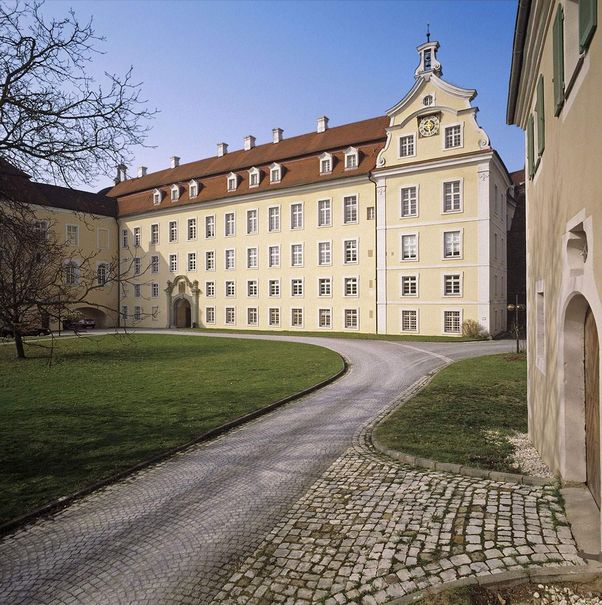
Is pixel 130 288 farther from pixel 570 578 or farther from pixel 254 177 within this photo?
pixel 570 578

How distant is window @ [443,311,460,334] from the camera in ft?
A: 102

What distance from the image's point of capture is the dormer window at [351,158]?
35812mm

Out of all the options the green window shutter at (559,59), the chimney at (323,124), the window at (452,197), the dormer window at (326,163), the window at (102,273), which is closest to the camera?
the green window shutter at (559,59)

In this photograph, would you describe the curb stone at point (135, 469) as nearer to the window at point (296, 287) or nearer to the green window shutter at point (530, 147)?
the green window shutter at point (530, 147)

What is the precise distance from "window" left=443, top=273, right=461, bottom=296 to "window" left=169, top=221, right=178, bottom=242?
1075 inches

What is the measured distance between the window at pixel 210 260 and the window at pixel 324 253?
1183cm

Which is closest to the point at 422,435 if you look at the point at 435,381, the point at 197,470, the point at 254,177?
the point at 197,470

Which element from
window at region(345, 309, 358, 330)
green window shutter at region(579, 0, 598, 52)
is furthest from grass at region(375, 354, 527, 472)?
window at region(345, 309, 358, 330)

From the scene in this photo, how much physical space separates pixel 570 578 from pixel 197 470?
16.9 feet

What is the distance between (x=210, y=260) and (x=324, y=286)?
42.7 feet

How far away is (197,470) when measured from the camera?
24.0 feet

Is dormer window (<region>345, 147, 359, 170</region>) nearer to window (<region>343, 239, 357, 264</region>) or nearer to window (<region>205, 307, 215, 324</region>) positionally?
window (<region>343, 239, 357, 264</region>)

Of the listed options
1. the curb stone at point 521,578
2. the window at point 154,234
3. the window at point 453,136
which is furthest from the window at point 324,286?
the curb stone at point 521,578

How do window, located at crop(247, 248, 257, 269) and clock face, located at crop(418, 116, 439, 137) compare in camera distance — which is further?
window, located at crop(247, 248, 257, 269)
